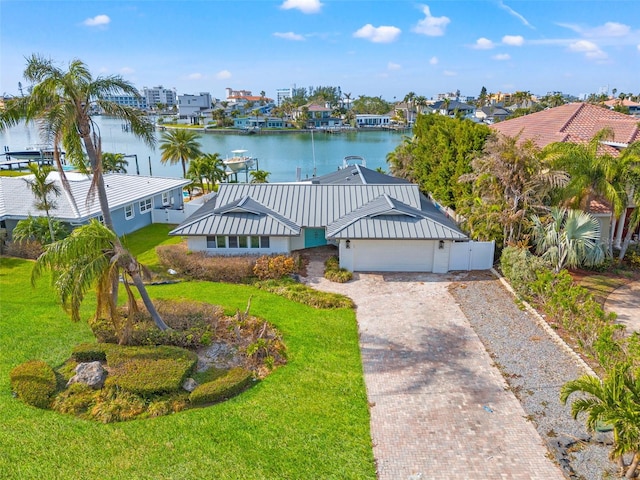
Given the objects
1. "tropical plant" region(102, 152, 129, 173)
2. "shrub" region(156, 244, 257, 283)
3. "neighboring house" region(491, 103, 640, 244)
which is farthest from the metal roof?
"neighboring house" region(491, 103, 640, 244)

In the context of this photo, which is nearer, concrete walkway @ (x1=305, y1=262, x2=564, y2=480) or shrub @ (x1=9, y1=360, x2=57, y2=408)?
concrete walkway @ (x1=305, y1=262, x2=564, y2=480)

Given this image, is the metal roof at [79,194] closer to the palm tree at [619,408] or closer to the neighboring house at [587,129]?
the palm tree at [619,408]

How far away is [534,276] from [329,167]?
49.7 metres

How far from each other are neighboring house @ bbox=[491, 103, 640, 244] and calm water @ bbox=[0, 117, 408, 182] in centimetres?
1824

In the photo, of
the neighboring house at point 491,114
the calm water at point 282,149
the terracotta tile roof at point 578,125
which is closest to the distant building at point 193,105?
the calm water at point 282,149

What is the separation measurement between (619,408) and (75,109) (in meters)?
14.9

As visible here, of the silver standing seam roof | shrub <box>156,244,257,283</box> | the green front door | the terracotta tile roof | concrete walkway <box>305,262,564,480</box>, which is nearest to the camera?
concrete walkway <box>305,262,564,480</box>

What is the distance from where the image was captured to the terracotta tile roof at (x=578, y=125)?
25016 mm

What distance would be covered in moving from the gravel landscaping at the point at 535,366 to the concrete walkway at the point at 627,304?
295cm

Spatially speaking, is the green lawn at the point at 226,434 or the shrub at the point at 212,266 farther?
the shrub at the point at 212,266

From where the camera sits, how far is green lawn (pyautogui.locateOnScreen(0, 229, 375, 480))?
8.98 meters

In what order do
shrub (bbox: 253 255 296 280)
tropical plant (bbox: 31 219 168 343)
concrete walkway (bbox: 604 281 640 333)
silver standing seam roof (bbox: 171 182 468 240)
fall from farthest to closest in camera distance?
silver standing seam roof (bbox: 171 182 468 240), shrub (bbox: 253 255 296 280), concrete walkway (bbox: 604 281 640 333), tropical plant (bbox: 31 219 168 343)

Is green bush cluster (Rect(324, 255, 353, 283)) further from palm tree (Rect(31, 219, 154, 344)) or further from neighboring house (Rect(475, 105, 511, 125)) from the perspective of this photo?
neighboring house (Rect(475, 105, 511, 125))

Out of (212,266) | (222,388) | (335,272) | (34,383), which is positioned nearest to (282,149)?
(212,266)
